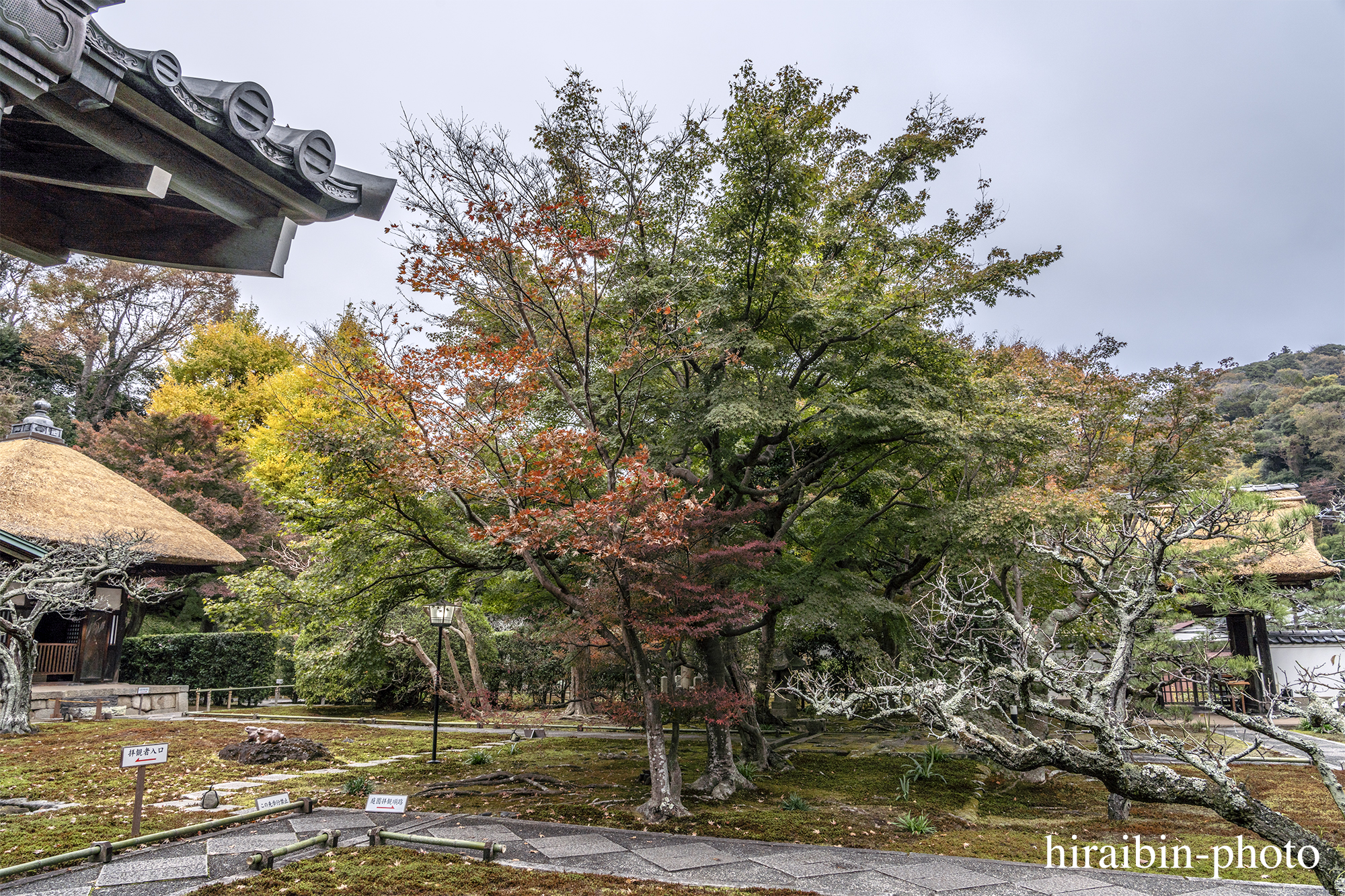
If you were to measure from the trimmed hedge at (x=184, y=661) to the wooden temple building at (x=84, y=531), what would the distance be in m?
0.68

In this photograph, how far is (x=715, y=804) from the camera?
7676 millimetres

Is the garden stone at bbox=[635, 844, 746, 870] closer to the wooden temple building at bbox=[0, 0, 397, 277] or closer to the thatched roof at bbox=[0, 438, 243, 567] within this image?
the wooden temple building at bbox=[0, 0, 397, 277]

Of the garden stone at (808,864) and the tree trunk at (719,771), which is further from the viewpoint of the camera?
the tree trunk at (719,771)

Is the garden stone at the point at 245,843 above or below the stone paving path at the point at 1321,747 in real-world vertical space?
above

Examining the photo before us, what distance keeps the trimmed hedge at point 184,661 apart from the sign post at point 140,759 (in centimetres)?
1451

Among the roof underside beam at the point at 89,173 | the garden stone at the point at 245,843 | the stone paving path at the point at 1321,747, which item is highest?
the roof underside beam at the point at 89,173

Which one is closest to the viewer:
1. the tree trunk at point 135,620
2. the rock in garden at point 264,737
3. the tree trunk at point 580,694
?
the rock in garden at point 264,737

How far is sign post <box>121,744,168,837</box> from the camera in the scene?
5.24 metres

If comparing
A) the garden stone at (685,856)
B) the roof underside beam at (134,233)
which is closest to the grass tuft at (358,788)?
the garden stone at (685,856)

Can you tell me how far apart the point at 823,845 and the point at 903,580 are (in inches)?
217

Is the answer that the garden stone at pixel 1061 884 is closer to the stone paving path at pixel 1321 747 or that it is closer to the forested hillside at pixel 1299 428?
the stone paving path at pixel 1321 747

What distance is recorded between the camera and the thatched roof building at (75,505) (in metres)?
14.3

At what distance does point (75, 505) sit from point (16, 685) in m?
4.93

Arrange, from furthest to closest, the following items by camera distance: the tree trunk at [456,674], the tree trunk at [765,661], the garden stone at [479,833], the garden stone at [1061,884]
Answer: the tree trunk at [456,674] → the tree trunk at [765,661] → the garden stone at [479,833] → the garden stone at [1061,884]
